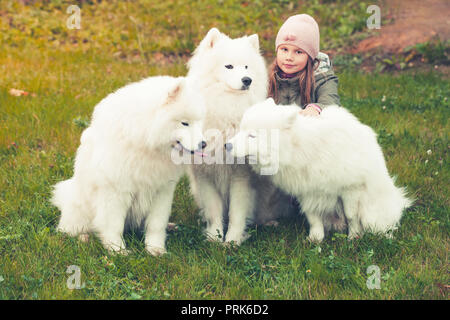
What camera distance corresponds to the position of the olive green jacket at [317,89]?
157 inches

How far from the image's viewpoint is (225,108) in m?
3.51

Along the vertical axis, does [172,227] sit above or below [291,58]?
below

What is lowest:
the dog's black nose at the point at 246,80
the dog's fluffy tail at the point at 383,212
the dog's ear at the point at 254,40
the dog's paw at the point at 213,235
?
the dog's paw at the point at 213,235

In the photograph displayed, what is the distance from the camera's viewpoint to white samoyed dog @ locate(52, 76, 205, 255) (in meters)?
3.00

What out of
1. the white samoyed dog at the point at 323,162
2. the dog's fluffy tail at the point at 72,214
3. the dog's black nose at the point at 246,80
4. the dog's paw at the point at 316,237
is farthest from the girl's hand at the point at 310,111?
the dog's fluffy tail at the point at 72,214

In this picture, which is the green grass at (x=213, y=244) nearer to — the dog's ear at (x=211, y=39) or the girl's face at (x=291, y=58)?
the girl's face at (x=291, y=58)

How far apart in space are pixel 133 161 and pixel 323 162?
4.40 feet

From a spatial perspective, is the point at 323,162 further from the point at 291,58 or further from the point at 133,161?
the point at 133,161

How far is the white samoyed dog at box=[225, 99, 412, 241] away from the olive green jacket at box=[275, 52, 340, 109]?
1.33ft

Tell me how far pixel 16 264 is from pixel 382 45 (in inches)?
250

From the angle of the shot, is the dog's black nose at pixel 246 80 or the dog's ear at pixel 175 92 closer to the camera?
the dog's ear at pixel 175 92

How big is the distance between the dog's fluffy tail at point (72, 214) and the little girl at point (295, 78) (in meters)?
1.45

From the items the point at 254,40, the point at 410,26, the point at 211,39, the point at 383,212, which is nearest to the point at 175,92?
the point at 211,39
